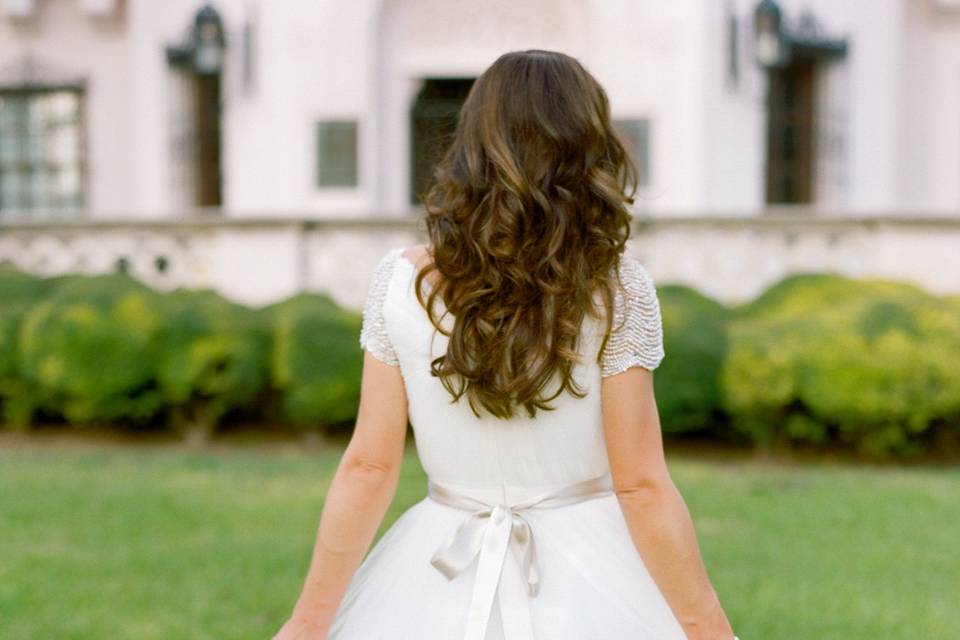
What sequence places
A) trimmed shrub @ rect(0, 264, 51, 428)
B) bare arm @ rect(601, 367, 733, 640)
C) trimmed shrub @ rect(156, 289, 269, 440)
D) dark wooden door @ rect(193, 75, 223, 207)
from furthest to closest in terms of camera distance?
dark wooden door @ rect(193, 75, 223, 207) < trimmed shrub @ rect(0, 264, 51, 428) < trimmed shrub @ rect(156, 289, 269, 440) < bare arm @ rect(601, 367, 733, 640)

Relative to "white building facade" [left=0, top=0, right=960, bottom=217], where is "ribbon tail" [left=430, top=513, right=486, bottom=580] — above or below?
below

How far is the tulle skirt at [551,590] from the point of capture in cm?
219

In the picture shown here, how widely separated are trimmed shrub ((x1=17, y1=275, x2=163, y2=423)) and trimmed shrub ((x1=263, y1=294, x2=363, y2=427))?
3.50ft

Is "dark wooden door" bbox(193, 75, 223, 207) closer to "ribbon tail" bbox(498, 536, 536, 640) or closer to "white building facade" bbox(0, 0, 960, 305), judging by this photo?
"white building facade" bbox(0, 0, 960, 305)

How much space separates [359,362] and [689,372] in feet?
8.08

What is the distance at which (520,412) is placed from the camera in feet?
7.07

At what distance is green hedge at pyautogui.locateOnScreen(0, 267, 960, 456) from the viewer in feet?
27.8

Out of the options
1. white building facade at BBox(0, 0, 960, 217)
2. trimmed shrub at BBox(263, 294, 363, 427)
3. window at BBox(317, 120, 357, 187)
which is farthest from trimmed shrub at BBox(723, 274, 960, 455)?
window at BBox(317, 120, 357, 187)

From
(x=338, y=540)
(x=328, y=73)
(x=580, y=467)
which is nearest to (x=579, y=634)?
(x=580, y=467)

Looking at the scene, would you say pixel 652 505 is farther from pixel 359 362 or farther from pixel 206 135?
pixel 206 135

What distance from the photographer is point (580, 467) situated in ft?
7.38

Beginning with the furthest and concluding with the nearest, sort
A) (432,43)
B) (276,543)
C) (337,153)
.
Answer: (432,43) < (337,153) < (276,543)

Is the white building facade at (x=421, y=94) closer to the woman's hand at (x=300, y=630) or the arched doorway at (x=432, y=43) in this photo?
the arched doorway at (x=432, y=43)

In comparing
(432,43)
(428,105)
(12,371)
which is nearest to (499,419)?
(12,371)
